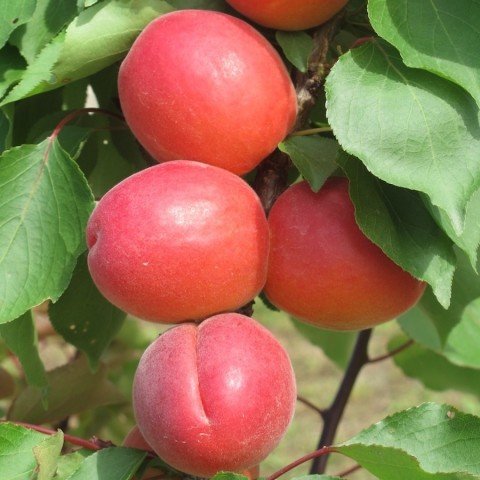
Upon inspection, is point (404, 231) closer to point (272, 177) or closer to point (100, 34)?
point (272, 177)

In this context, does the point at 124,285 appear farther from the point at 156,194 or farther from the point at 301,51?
the point at 301,51

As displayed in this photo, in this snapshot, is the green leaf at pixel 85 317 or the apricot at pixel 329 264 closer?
the apricot at pixel 329 264

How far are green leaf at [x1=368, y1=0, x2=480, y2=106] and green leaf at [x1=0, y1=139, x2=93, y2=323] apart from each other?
1.04 feet

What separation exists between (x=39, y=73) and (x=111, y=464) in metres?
0.36

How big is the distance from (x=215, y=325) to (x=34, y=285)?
0.18m

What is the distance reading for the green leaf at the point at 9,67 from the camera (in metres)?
0.85

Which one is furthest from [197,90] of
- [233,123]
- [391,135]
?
[391,135]

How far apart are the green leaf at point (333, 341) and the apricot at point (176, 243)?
0.66 metres

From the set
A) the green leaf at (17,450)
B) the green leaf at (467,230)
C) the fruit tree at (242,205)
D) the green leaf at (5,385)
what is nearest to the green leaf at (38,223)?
the fruit tree at (242,205)

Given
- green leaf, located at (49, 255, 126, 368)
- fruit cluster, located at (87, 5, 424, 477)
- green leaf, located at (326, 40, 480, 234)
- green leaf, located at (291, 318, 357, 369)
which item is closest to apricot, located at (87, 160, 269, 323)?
fruit cluster, located at (87, 5, 424, 477)

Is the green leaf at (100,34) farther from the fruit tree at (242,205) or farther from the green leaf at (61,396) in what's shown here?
the green leaf at (61,396)

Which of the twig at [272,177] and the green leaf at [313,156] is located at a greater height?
the green leaf at [313,156]

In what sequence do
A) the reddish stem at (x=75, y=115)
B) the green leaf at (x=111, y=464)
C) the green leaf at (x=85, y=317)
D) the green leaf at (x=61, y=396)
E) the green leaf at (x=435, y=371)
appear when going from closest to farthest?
the green leaf at (x=111, y=464)
the reddish stem at (x=75, y=115)
the green leaf at (x=85, y=317)
the green leaf at (x=61, y=396)
the green leaf at (x=435, y=371)

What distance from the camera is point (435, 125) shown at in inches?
28.8
